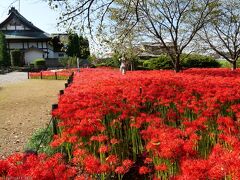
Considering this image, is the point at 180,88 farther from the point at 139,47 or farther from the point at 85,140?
the point at 139,47

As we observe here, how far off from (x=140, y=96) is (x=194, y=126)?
12.2 ft

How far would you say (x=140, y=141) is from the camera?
7.64m

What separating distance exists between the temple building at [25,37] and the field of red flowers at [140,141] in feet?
204

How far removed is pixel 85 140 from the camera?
7.25 metres

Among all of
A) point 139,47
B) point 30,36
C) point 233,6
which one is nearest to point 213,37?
point 233,6

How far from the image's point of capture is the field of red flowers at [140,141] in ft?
12.6

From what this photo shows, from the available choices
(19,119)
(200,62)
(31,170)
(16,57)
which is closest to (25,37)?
(16,57)

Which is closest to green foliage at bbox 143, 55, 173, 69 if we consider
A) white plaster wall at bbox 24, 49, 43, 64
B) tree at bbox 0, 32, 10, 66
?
tree at bbox 0, 32, 10, 66

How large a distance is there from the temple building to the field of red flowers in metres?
62.2

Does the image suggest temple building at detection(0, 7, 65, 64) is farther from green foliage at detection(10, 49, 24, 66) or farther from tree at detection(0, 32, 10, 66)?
tree at detection(0, 32, 10, 66)

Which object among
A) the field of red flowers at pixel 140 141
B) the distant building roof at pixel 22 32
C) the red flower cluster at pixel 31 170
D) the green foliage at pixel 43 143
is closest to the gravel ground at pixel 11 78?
the distant building roof at pixel 22 32

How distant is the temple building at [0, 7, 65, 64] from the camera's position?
70062 mm

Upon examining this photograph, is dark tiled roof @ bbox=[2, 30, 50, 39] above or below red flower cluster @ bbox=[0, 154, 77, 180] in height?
above

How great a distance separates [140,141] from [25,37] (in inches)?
2589
